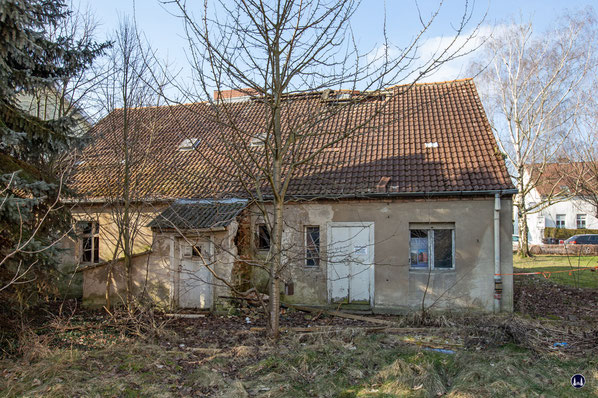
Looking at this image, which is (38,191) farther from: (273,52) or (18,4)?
(273,52)

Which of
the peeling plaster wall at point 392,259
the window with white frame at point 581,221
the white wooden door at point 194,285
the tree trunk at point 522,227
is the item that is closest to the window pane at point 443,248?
the peeling plaster wall at point 392,259

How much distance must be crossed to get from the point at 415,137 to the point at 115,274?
9.87 metres

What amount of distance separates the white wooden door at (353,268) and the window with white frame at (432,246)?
1152 mm

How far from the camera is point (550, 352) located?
24.5ft

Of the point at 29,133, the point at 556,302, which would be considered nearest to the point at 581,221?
the point at 556,302

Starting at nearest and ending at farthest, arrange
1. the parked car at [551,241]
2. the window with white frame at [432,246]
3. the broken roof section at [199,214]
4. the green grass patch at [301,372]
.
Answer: the green grass patch at [301,372] → the broken roof section at [199,214] → the window with white frame at [432,246] → the parked car at [551,241]

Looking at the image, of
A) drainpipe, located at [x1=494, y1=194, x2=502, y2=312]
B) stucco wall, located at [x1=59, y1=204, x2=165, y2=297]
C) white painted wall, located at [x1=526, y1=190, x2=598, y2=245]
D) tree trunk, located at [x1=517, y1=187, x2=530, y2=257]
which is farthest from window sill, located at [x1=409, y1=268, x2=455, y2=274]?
white painted wall, located at [x1=526, y1=190, x2=598, y2=245]

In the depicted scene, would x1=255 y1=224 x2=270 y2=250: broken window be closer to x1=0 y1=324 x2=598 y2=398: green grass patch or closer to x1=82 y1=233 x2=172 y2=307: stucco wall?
x1=82 y1=233 x2=172 y2=307: stucco wall

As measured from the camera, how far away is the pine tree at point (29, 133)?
6.79 metres

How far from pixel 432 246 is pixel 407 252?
2.40 feet

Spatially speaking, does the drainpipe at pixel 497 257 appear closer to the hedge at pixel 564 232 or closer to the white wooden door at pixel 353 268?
the white wooden door at pixel 353 268

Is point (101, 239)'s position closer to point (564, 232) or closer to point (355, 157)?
point (355, 157)

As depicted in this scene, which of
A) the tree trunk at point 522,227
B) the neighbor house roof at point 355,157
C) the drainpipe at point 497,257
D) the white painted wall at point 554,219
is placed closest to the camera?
the drainpipe at point 497,257

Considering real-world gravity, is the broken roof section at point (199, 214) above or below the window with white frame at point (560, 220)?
below
